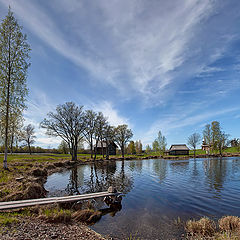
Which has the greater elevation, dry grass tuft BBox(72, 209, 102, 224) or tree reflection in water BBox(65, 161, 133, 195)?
dry grass tuft BBox(72, 209, 102, 224)

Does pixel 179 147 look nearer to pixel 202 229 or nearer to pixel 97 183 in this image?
pixel 97 183

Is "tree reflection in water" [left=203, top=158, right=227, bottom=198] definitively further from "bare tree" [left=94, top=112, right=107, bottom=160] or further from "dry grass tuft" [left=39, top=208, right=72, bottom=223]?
"bare tree" [left=94, top=112, right=107, bottom=160]

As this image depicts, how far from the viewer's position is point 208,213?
10.1 metres

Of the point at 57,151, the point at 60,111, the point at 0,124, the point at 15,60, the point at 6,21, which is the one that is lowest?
the point at 57,151

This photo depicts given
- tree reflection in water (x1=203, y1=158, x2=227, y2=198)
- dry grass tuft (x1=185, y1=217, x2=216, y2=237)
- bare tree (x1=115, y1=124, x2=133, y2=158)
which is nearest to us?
dry grass tuft (x1=185, y1=217, x2=216, y2=237)

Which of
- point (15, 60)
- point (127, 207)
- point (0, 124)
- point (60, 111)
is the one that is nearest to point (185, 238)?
point (127, 207)

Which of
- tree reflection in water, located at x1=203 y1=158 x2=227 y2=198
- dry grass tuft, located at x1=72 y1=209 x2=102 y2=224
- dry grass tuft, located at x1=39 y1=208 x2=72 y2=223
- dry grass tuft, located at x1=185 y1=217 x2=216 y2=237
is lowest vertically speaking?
tree reflection in water, located at x1=203 y1=158 x2=227 y2=198

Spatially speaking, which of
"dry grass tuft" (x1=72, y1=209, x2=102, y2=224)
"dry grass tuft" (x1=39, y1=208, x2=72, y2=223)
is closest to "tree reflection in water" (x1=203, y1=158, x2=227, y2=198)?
"dry grass tuft" (x1=72, y1=209, x2=102, y2=224)

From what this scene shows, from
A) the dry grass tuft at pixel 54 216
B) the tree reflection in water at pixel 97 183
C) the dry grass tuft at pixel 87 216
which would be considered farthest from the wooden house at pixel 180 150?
the dry grass tuft at pixel 54 216

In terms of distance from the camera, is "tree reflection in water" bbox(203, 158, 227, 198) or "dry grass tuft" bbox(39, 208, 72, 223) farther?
"tree reflection in water" bbox(203, 158, 227, 198)

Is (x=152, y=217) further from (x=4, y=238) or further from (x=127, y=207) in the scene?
(x=4, y=238)

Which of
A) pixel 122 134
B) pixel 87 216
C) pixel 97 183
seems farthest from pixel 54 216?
pixel 122 134

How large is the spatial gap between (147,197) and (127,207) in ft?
11.0

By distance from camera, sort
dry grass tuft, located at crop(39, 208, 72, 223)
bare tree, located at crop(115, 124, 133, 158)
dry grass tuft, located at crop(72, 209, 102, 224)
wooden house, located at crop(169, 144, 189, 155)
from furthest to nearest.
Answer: wooden house, located at crop(169, 144, 189, 155) < bare tree, located at crop(115, 124, 133, 158) < dry grass tuft, located at crop(72, 209, 102, 224) < dry grass tuft, located at crop(39, 208, 72, 223)
